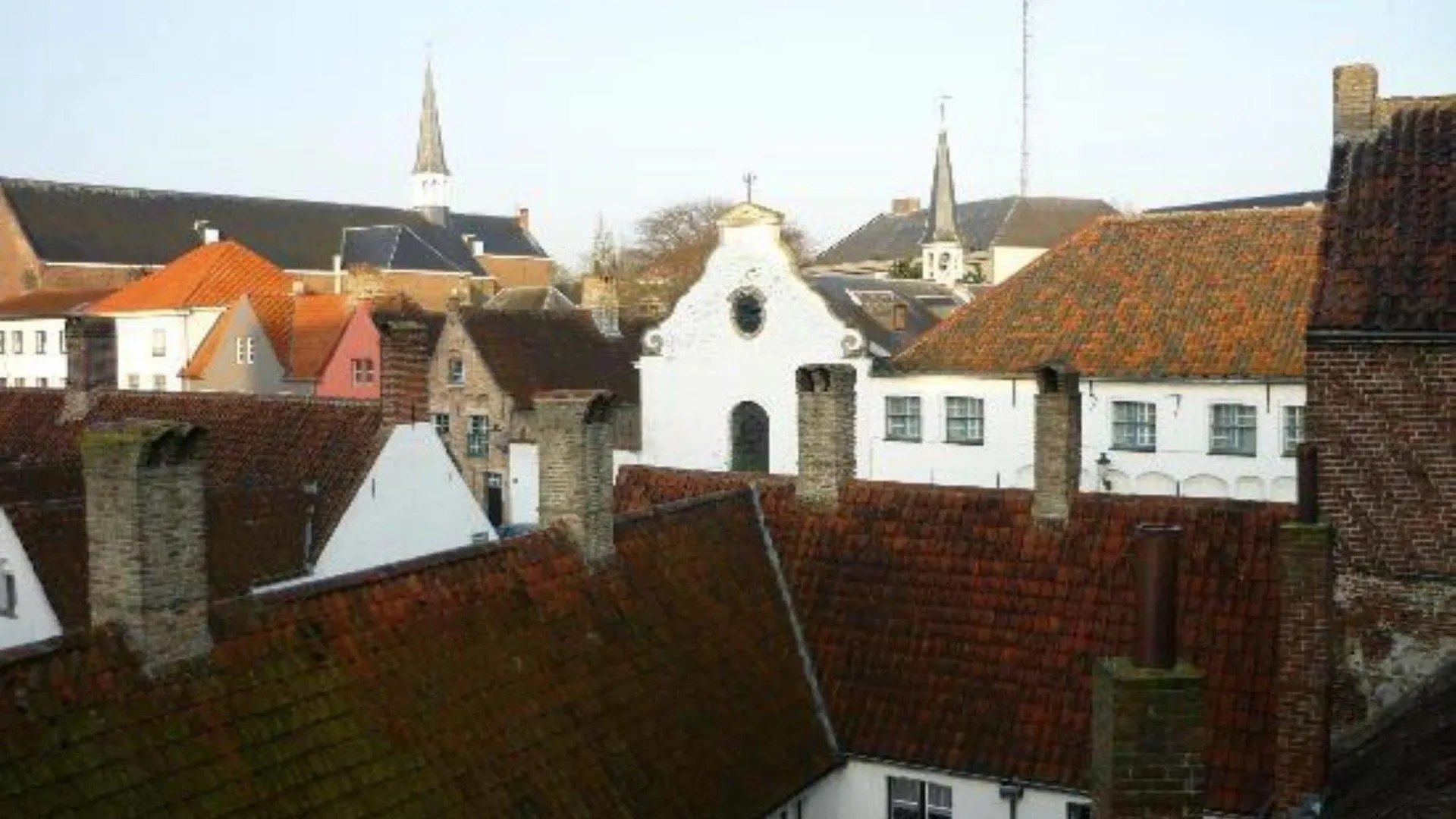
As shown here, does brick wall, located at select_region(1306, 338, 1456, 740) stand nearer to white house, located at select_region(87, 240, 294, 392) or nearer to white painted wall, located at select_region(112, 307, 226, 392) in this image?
white house, located at select_region(87, 240, 294, 392)

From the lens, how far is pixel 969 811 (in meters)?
14.2

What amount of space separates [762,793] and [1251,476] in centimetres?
1874

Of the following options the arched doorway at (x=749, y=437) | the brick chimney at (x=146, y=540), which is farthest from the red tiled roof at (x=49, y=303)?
the brick chimney at (x=146, y=540)

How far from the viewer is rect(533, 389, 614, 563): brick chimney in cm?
1391

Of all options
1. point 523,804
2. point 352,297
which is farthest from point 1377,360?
point 352,297

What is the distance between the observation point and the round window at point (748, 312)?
112 ft

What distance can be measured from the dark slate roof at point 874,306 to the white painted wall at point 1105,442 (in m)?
2.38

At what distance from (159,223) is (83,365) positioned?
5712cm

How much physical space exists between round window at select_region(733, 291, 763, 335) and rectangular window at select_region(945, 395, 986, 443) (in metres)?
5.34

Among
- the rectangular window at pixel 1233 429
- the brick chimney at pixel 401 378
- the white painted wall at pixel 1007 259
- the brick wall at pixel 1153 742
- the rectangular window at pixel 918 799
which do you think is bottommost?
the rectangular window at pixel 918 799

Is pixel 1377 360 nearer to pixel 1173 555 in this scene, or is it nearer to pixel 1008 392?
pixel 1173 555

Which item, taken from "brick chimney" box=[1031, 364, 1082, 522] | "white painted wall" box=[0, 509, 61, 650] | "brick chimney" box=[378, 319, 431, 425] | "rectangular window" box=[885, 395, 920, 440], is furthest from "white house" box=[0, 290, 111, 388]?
"brick chimney" box=[1031, 364, 1082, 522]

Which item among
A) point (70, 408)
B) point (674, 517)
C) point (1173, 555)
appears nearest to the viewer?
point (1173, 555)

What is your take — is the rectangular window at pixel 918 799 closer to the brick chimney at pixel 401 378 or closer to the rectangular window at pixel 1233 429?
the brick chimney at pixel 401 378
